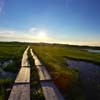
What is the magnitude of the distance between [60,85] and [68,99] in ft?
12.1

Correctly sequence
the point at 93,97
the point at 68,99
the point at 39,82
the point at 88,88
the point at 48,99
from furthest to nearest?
the point at 88,88 → the point at 39,82 → the point at 93,97 → the point at 68,99 → the point at 48,99

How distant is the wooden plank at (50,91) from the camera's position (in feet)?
43.7

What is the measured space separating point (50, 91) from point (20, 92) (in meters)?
2.59

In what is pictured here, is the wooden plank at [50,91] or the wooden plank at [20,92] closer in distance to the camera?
the wooden plank at [20,92]

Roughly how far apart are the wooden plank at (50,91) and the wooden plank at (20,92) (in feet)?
4.91

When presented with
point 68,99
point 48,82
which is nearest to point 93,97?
point 68,99

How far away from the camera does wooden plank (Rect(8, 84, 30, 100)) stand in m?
12.9

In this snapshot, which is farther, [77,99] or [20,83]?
[20,83]

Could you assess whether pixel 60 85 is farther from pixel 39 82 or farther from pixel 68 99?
pixel 68 99

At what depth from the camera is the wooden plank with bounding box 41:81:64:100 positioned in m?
13.3

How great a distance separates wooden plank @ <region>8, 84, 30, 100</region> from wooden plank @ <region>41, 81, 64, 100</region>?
4.91ft

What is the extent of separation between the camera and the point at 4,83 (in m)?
18.5

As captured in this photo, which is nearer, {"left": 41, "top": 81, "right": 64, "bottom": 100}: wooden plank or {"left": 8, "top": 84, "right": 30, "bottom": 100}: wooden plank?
{"left": 8, "top": 84, "right": 30, "bottom": 100}: wooden plank

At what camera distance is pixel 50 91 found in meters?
14.8
